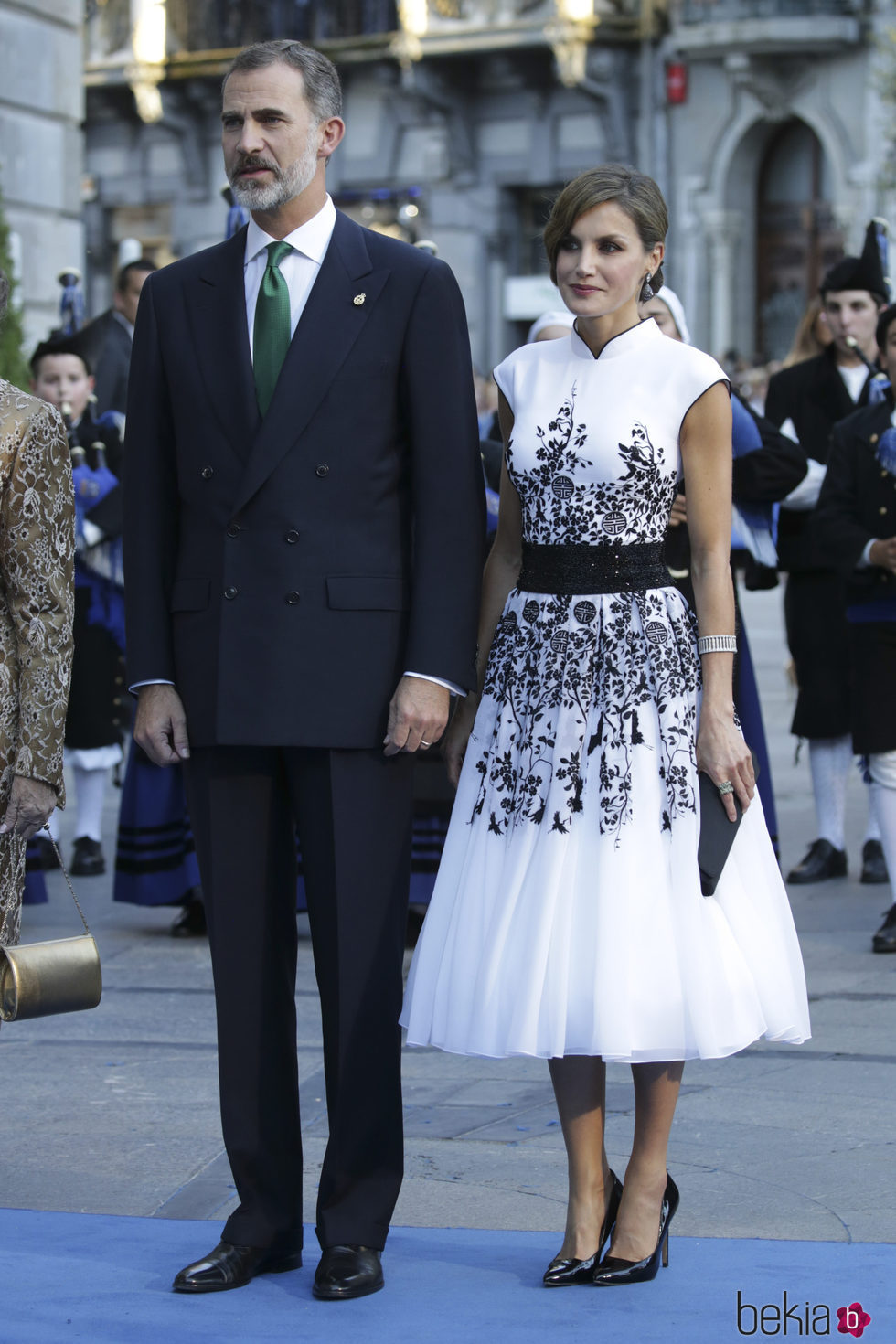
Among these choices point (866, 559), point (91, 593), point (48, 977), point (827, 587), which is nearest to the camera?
point (48, 977)

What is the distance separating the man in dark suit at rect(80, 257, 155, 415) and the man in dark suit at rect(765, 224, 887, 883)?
2722mm

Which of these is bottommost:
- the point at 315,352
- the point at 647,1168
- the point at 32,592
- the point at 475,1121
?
the point at 475,1121

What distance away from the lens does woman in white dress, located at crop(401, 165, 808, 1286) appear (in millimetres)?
3482

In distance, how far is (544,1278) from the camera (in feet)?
11.8

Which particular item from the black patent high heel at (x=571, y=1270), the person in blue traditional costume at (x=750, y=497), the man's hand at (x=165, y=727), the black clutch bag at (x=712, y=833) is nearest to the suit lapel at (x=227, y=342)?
the man's hand at (x=165, y=727)

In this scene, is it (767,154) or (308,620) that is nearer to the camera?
(308,620)

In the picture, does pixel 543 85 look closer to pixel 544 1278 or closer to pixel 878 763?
pixel 878 763

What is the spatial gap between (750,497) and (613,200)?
242cm

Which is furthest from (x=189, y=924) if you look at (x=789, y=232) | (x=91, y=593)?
(x=789, y=232)

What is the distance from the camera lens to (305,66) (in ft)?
11.7

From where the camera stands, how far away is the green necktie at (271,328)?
11.9 feet

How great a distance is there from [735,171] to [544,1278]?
87.0 feet

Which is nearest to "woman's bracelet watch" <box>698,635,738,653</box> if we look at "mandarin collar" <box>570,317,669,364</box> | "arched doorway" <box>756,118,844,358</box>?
"mandarin collar" <box>570,317,669,364</box>

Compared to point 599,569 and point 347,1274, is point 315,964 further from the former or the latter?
point 599,569
